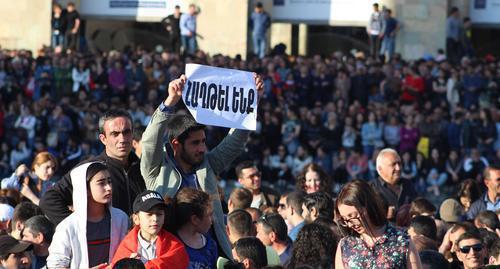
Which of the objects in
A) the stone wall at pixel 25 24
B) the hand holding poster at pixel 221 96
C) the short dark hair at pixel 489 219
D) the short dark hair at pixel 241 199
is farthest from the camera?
the stone wall at pixel 25 24

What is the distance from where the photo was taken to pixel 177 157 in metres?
8.70

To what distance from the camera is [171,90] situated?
8562 millimetres

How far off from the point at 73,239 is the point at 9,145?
1844cm

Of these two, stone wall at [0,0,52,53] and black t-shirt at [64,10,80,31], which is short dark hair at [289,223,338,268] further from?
stone wall at [0,0,52,53]

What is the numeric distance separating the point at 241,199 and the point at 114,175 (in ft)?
10.8

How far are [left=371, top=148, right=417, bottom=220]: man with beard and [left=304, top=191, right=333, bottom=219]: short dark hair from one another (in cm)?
88

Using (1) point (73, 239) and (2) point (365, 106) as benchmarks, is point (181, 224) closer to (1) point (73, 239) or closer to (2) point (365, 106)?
(1) point (73, 239)

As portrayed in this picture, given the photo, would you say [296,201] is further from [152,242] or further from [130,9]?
[130,9]

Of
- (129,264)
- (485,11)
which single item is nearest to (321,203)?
(129,264)

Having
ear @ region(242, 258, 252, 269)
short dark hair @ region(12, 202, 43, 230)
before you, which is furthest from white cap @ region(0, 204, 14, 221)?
ear @ region(242, 258, 252, 269)

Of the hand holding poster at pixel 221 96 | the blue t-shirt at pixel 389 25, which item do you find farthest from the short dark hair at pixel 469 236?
the blue t-shirt at pixel 389 25

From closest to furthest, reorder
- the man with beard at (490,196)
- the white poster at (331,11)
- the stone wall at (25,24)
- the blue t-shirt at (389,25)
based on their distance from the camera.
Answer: the man with beard at (490,196), the blue t-shirt at (389,25), the white poster at (331,11), the stone wall at (25,24)

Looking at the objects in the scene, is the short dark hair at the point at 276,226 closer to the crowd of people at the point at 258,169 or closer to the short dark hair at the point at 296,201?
the crowd of people at the point at 258,169

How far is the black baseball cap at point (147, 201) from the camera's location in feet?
25.3
